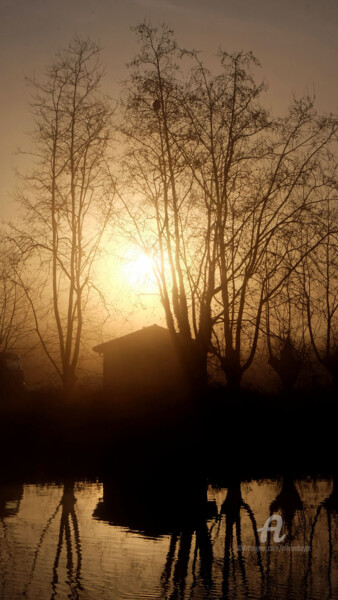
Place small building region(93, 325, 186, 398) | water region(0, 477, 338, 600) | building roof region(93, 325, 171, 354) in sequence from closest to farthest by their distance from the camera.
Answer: water region(0, 477, 338, 600) < small building region(93, 325, 186, 398) < building roof region(93, 325, 171, 354)

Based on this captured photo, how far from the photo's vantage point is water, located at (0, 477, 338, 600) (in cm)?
709

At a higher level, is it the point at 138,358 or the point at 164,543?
the point at 138,358

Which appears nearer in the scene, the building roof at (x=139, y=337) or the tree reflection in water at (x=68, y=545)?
the tree reflection in water at (x=68, y=545)

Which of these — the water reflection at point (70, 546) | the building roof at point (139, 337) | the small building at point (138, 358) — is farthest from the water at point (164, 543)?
the building roof at point (139, 337)

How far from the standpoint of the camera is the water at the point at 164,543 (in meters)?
7.09

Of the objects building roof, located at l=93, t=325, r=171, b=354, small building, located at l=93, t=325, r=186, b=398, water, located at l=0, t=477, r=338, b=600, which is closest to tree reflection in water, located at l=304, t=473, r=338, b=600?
water, located at l=0, t=477, r=338, b=600

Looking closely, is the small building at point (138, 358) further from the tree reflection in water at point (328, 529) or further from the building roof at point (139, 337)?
the tree reflection in water at point (328, 529)

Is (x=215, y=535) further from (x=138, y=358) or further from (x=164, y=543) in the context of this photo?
(x=138, y=358)

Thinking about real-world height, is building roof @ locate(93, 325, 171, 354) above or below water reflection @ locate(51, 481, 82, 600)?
above

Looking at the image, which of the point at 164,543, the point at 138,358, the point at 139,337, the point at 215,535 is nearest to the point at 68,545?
the point at 164,543

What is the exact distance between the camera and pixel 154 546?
906 cm

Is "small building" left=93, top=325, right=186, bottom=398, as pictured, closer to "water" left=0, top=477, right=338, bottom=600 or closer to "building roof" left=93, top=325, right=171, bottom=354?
"building roof" left=93, top=325, right=171, bottom=354

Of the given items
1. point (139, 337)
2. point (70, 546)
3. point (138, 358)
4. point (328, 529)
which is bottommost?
point (70, 546)

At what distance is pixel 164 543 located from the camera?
9.26 meters
